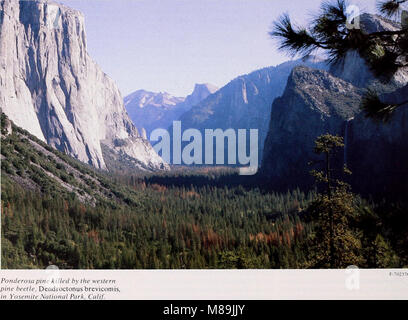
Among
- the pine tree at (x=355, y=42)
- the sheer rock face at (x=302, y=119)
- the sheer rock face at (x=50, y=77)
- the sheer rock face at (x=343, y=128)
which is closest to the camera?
the pine tree at (x=355, y=42)

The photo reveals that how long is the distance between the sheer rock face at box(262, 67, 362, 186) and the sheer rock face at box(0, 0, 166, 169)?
60.4m

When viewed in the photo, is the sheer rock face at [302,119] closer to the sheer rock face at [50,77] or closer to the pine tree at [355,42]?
the pine tree at [355,42]

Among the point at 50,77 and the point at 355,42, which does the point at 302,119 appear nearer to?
the point at 355,42

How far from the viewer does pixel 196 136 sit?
774 inches

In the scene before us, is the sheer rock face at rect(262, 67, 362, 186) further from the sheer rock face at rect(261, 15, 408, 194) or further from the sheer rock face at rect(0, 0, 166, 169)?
the sheer rock face at rect(0, 0, 166, 169)

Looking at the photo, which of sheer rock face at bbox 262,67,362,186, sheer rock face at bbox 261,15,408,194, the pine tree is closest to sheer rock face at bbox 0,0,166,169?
sheer rock face at bbox 262,67,362,186

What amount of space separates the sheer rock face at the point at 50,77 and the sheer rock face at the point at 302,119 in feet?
198

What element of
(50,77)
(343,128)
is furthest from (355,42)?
(50,77)

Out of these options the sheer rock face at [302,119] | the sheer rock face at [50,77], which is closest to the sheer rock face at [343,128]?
the sheer rock face at [302,119]

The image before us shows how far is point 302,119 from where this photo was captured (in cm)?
7469

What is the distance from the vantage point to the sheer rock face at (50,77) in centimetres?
10512

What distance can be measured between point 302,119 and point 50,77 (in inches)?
3783
